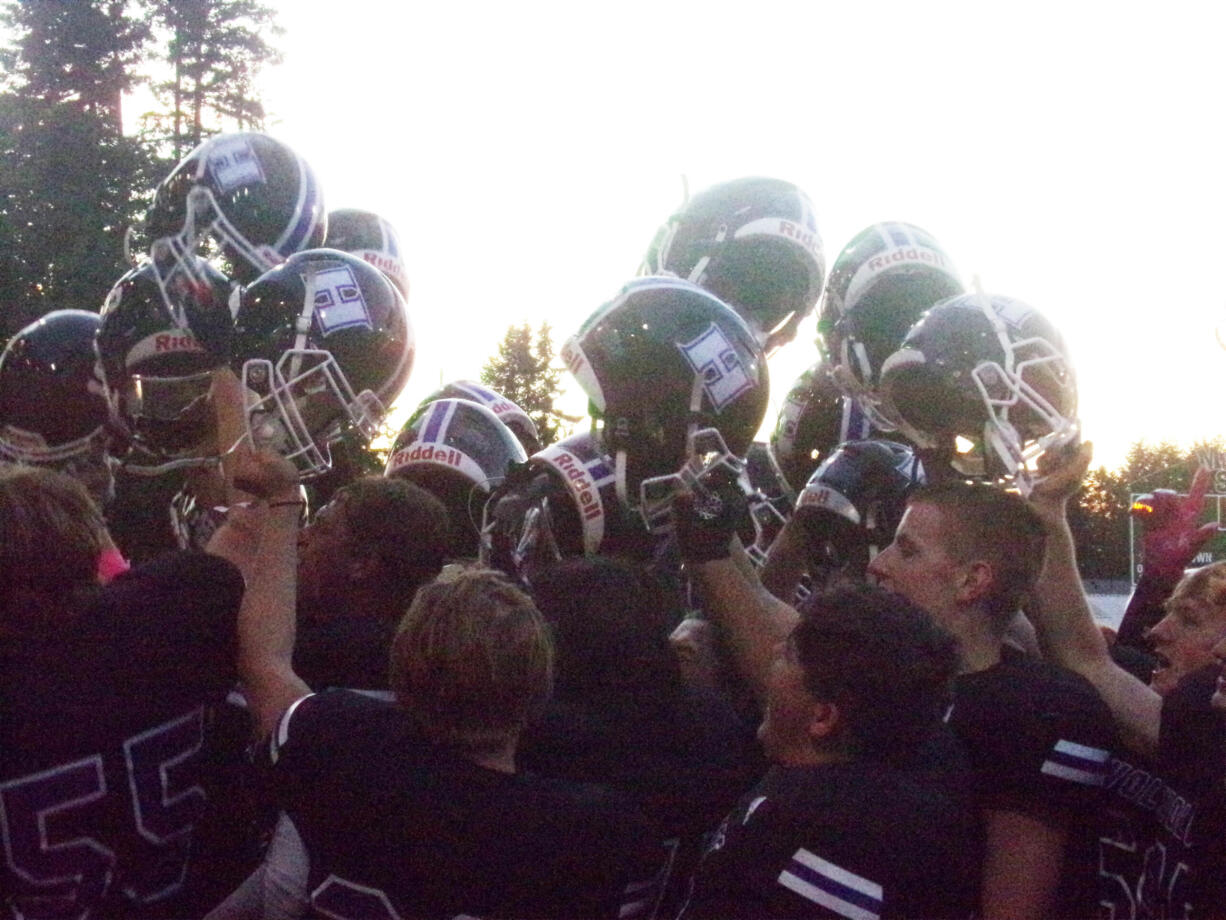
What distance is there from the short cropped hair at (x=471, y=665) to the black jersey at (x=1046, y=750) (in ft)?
2.77

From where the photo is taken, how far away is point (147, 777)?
8.27 ft

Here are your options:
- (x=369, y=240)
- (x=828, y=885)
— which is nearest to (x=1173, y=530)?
(x=828, y=885)

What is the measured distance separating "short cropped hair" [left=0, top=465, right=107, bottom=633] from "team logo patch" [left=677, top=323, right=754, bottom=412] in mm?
1403

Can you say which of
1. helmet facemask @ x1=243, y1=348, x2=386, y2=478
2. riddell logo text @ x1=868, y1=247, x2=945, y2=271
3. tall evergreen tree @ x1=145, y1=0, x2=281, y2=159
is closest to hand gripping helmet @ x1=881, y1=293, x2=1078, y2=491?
riddell logo text @ x1=868, y1=247, x2=945, y2=271

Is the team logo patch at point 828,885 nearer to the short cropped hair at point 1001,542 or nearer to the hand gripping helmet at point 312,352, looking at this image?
the short cropped hair at point 1001,542

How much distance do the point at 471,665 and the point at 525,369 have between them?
121ft

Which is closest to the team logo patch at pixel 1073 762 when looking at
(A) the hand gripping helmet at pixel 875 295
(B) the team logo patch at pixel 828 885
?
(B) the team logo patch at pixel 828 885

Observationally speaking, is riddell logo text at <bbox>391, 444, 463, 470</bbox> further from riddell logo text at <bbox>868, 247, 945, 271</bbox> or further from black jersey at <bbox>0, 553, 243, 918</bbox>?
black jersey at <bbox>0, 553, 243, 918</bbox>

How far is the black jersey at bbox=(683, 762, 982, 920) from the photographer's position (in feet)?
7.10

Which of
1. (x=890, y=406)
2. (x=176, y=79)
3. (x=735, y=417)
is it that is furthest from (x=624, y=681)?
(x=176, y=79)

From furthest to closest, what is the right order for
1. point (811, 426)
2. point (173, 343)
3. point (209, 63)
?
point (209, 63) < point (811, 426) < point (173, 343)

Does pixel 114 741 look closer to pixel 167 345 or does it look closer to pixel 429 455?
pixel 167 345

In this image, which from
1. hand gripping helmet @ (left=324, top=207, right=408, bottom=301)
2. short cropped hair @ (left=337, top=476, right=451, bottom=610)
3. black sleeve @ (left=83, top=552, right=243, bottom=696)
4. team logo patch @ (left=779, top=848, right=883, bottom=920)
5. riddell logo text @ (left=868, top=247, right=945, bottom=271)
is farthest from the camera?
hand gripping helmet @ (left=324, top=207, right=408, bottom=301)

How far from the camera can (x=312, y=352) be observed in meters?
3.26
